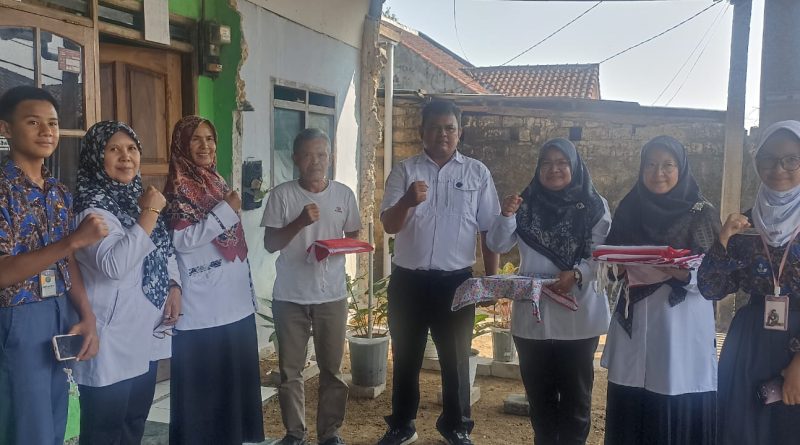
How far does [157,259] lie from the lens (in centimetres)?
245

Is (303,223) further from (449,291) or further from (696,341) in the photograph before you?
(696,341)

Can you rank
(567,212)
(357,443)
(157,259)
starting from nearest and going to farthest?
(157,259), (567,212), (357,443)

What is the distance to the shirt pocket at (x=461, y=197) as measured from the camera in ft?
10.8

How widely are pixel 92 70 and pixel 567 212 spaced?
2.45 m

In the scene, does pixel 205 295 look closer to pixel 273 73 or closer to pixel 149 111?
pixel 149 111

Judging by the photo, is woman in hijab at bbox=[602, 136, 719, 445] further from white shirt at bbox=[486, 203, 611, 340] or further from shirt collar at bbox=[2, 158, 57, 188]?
shirt collar at bbox=[2, 158, 57, 188]

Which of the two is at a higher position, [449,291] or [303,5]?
[303,5]

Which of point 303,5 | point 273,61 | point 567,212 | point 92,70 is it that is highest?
point 303,5

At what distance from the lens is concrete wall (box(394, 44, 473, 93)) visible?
1407cm

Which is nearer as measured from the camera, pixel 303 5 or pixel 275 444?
pixel 275 444

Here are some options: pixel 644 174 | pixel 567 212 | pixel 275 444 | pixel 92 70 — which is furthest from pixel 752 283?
pixel 92 70

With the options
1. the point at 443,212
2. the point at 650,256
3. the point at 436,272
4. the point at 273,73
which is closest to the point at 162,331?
the point at 436,272

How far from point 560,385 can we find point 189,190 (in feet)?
5.94

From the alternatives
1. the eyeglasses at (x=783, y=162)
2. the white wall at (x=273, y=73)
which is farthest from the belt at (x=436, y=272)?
the white wall at (x=273, y=73)
